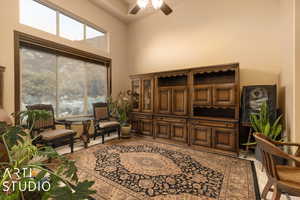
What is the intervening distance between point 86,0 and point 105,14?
0.68 meters

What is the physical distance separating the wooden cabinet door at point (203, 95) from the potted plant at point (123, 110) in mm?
2083

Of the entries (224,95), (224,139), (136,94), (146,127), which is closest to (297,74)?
(224,95)

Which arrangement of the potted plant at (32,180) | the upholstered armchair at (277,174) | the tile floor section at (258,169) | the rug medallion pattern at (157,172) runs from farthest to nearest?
the rug medallion pattern at (157,172)
the tile floor section at (258,169)
the upholstered armchair at (277,174)
the potted plant at (32,180)

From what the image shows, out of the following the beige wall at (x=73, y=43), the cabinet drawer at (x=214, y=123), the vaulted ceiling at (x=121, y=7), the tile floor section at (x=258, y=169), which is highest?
the vaulted ceiling at (x=121, y=7)

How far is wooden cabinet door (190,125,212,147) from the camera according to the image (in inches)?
137

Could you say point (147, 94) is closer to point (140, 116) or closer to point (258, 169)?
point (140, 116)

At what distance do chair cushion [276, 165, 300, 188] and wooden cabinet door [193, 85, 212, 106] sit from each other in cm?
197

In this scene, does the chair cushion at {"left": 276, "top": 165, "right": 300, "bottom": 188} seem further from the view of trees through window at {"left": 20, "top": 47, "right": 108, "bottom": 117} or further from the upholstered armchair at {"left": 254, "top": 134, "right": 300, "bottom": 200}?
the view of trees through window at {"left": 20, "top": 47, "right": 108, "bottom": 117}

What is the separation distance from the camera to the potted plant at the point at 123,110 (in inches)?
180

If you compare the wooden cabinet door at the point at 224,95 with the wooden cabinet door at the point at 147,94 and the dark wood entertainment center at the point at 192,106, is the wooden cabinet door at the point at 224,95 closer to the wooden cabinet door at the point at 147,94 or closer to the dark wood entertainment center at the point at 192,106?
the dark wood entertainment center at the point at 192,106

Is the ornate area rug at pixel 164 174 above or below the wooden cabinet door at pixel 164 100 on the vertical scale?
below

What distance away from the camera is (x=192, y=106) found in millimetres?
3762

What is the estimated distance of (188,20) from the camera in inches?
171

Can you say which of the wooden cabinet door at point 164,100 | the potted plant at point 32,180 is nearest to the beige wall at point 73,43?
the wooden cabinet door at point 164,100
